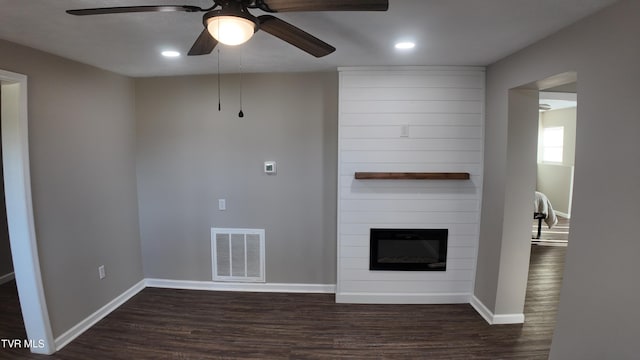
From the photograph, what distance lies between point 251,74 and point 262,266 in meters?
2.17

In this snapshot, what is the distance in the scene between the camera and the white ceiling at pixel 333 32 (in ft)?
5.57

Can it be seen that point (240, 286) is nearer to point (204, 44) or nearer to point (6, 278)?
point (204, 44)

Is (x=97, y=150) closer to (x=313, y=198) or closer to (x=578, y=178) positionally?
(x=313, y=198)

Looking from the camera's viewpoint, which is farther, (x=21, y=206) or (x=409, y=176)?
(x=409, y=176)

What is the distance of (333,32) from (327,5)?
2.87 feet

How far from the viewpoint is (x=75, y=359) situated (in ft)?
7.95

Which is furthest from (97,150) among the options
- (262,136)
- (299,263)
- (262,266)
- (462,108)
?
(462,108)

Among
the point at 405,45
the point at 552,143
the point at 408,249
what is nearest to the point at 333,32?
the point at 405,45

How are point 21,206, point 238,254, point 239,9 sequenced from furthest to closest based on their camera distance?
point 238,254 < point 21,206 < point 239,9

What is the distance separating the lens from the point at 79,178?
2.77 meters

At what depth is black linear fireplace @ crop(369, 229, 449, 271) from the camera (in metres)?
3.18

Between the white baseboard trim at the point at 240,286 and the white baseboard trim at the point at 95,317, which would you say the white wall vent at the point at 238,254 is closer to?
the white baseboard trim at the point at 240,286

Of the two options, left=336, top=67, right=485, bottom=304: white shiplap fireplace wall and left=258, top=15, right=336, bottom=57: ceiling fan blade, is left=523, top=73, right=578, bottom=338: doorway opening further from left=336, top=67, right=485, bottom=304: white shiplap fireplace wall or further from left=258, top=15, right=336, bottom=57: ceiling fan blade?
left=258, top=15, right=336, bottom=57: ceiling fan blade

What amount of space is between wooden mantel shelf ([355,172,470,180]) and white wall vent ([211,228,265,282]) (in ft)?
4.48
